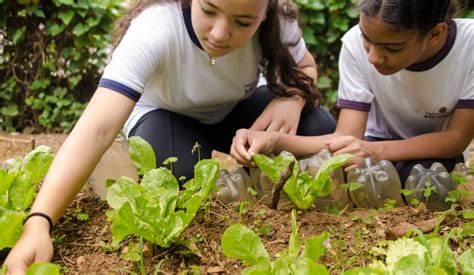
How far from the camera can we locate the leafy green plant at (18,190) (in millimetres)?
1704

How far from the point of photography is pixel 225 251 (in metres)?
1.62

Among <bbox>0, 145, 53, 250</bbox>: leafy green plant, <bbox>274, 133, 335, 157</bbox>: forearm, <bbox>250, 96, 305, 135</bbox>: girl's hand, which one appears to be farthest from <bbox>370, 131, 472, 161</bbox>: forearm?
<bbox>0, 145, 53, 250</bbox>: leafy green plant

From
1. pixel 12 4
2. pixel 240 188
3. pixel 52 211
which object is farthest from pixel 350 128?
pixel 12 4

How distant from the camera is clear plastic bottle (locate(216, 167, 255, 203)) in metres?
2.16

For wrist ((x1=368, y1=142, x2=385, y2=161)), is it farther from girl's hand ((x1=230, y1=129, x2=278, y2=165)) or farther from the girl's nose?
the girl's nose

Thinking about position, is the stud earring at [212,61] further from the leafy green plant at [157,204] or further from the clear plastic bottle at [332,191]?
the leafy green plant at [157,204]

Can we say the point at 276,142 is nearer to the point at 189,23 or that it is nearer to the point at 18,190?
the point at 189,23

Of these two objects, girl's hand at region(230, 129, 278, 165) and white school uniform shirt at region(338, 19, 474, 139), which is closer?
girl's hand at region(230, 129, 278, 165)

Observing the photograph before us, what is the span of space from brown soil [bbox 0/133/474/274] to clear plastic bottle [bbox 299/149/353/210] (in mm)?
57

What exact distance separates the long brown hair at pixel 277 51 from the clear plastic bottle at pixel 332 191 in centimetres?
62

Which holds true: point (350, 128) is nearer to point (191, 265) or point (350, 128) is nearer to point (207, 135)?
point (207, 135)

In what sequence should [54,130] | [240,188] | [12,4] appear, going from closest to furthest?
1. [240,188]
2. [12,4]
3. [54,130]

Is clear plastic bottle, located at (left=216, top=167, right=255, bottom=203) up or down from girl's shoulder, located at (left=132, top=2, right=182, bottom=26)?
down

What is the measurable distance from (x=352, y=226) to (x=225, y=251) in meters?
0.49
